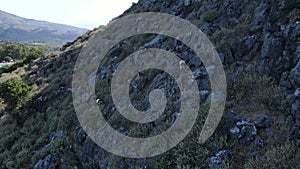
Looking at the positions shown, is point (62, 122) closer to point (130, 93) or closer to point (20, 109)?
point (130, 93)

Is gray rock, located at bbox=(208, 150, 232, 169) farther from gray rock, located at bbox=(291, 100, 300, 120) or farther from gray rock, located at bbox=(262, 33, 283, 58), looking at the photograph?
gray rock, located at bbox=(262, 33, 283, 58)

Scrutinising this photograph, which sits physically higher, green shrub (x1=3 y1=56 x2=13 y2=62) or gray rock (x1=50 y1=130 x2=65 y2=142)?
gray rock (x1=50 y1=130 x2=65 y2=142)

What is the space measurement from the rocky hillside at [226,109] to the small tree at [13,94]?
1.77 feet

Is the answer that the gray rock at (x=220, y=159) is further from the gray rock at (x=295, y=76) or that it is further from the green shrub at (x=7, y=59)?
the green shrub at (x=7, y=59)

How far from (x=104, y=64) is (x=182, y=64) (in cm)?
697

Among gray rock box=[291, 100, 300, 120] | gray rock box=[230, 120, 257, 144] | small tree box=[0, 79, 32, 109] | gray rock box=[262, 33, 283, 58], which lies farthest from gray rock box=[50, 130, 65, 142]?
gray rock box=[291, 100, 300, 120]

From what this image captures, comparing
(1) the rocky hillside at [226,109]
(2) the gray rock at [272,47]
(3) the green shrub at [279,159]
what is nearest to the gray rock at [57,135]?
(1) the rocky hillside at [226,109]

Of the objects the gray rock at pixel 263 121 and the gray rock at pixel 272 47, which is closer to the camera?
the gray rock at pixel 263 121

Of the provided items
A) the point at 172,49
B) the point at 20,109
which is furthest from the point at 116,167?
the point at 20,109

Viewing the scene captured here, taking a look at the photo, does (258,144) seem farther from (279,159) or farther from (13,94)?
(13,94)

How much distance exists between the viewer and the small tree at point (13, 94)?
755 inches

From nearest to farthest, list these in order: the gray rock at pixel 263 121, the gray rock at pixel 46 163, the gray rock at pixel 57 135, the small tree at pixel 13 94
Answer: the gray rock at pixel 263 121
the gray rock at pixel 46 163
the gray rock at pixel 57 135
the small tree at pixel 13 94

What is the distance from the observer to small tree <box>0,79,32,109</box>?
62.9ft

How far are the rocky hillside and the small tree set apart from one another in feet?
1.77
